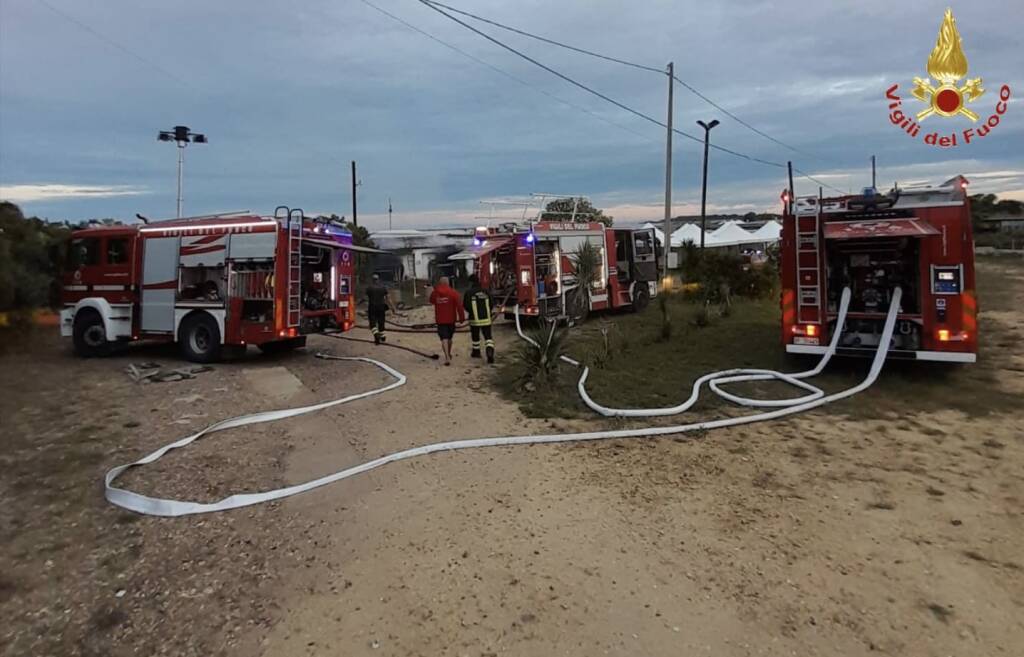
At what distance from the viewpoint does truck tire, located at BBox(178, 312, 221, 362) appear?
37.2 feet

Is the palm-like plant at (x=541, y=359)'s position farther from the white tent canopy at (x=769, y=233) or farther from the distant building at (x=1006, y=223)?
the distant building at (x=1006, y=223)

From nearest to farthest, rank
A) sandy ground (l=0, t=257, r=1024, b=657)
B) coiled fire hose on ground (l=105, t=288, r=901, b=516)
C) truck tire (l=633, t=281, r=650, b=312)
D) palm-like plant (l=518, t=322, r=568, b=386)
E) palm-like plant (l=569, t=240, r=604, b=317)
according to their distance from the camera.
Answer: sandy ground (l=0, t=257, r=1024, b=657) < coiled fire hose on ground (l=105, t=288, r=901, b=516) < palm-like plant (l=518, t=322, r=568, b=386) < palm-like plant (l=569, t=240, r=604, b=317) < truck tire (l=633, t=281, r=650, b=312)

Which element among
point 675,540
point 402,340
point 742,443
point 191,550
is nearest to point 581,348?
point 402,340

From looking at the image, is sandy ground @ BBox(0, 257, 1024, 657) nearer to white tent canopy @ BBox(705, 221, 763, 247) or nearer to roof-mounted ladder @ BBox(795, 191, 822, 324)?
roof-mounted ladder @ BBox(795, 191, 822, 324)

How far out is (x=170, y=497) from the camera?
4.95 metres

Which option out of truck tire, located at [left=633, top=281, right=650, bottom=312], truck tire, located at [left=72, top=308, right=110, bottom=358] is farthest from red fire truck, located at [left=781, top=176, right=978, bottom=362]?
truck tire, located at [left=72, top=308, right=110, bottom=358]

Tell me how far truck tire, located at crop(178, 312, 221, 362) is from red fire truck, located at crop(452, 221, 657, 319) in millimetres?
6213

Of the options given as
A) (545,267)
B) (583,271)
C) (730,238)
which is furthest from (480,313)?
(730,238)

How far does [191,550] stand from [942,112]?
13.4 meters

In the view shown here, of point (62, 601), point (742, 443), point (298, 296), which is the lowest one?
point (62, 601)

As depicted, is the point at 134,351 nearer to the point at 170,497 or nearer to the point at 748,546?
the point at 170,497

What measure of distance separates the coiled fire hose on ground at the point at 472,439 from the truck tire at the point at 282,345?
3.25m

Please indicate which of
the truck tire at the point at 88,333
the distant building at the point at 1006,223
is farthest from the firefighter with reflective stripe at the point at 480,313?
the distant building at the point at 1006,223

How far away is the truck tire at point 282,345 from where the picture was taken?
42.2ft
